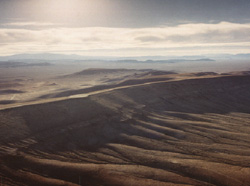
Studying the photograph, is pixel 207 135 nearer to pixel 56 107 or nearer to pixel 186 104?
pixel 186 104

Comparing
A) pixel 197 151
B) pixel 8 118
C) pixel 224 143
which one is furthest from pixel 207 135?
pixel 8 118

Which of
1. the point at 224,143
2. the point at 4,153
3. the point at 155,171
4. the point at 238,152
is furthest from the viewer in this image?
the point at 224,143

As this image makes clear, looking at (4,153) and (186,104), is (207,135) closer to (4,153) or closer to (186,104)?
(186,104)

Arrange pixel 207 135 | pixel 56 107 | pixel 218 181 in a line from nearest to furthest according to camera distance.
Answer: pixel 218 181
pixel 207 135
pixel 56 107

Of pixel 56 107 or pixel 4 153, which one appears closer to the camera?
pixel 4 153

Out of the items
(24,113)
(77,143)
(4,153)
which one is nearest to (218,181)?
(77,143)

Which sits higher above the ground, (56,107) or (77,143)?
(56,107)
